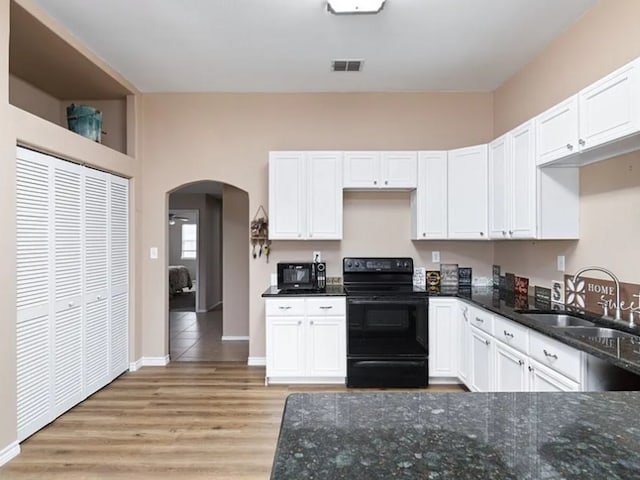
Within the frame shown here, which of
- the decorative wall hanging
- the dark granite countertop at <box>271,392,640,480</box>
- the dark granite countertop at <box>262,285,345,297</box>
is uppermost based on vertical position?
the decorative wall hanging

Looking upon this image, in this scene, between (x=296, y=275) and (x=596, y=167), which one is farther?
(x=296, y=275)

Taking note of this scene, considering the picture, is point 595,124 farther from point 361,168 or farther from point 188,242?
point 188,242

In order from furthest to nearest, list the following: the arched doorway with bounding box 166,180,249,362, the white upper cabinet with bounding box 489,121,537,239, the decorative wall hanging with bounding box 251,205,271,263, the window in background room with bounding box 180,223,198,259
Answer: the window in background room with bounding box 180,223,198,259 < the arched doorway with bounding box 166,180,249,362 < the decorative wall hanging with bounding box 251,205,271,263 < the white upper cabinet with bounding box 489,121,537,239

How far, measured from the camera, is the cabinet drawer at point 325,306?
350 centimetres

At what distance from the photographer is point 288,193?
377 cm

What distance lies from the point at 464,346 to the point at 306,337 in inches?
55.2

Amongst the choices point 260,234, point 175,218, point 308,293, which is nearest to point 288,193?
point 260,234

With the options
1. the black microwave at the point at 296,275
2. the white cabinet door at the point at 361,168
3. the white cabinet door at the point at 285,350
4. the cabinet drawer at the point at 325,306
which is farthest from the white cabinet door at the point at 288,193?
the white cabinet door at the point at 285,350

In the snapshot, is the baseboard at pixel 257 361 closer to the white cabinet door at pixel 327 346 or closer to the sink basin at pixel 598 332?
the white cabinet door at pixel 327 346

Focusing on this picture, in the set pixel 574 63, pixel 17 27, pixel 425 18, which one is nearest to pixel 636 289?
pixel 574 63

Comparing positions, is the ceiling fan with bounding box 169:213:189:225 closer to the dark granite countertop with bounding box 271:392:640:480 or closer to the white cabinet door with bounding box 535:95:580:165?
the white cabinet door with bounding box 535:95:580:165

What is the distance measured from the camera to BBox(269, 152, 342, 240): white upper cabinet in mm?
3758

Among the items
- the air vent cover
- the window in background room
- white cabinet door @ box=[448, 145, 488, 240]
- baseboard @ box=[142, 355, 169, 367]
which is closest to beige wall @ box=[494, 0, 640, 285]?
white cabinet door @ box=[448, 145, 488, 240]

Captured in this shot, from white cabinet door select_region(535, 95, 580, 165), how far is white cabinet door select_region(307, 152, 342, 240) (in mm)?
1741
